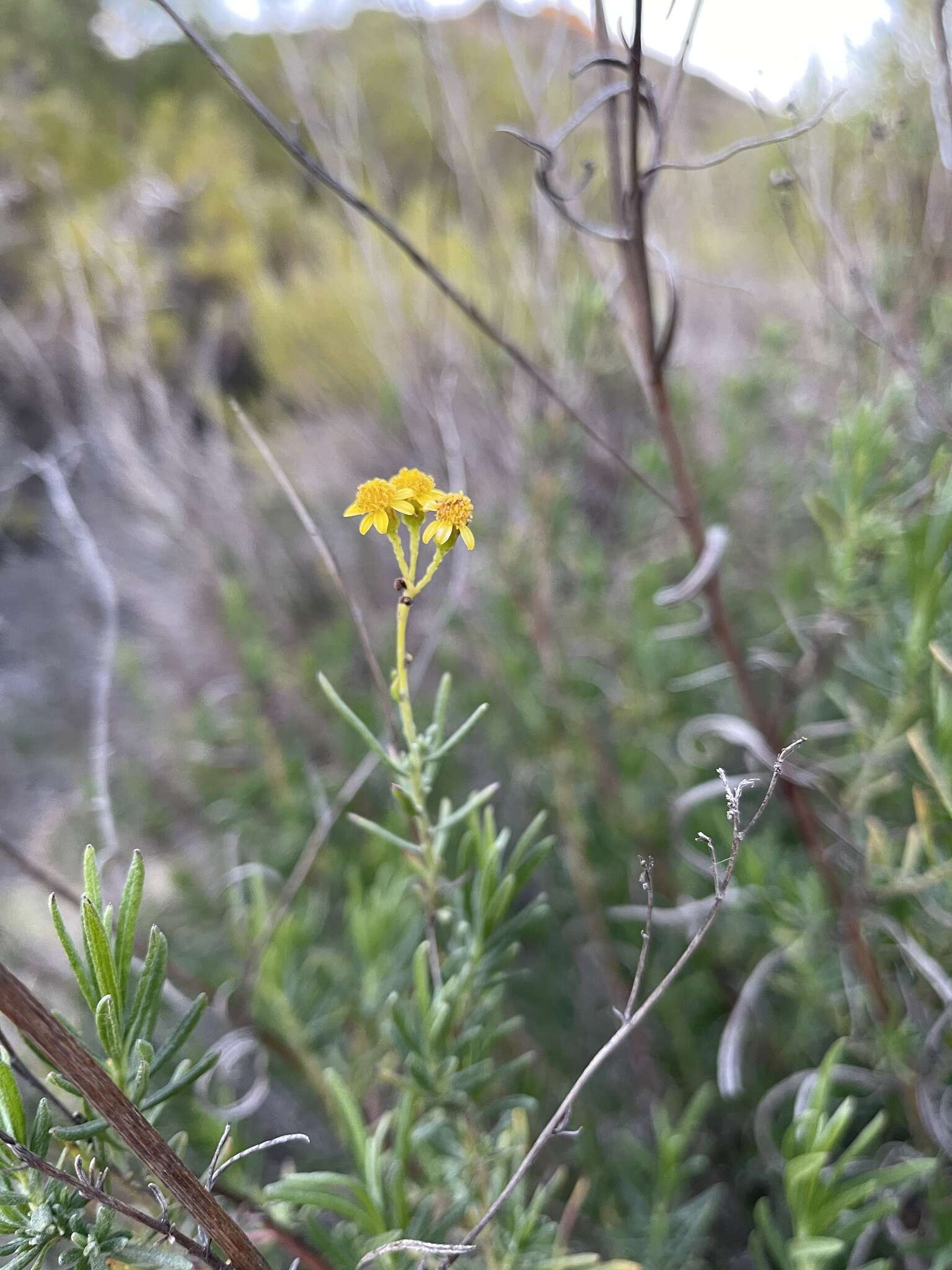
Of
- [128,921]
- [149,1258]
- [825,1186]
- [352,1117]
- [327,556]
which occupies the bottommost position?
[825,1186]

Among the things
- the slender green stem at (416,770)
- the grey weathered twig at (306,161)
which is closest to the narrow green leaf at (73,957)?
the slender green stem at (416,770)

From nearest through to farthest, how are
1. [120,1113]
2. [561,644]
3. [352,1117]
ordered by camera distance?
[120,1113]
[352,1117]
[561,644]

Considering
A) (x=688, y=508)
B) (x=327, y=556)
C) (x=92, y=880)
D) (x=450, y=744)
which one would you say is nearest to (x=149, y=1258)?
(x=92, y=880)

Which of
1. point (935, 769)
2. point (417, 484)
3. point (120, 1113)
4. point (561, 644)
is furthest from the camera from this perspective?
point (561, 644)

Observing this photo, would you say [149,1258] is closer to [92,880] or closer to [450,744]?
[92,880]

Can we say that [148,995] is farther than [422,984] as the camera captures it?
No

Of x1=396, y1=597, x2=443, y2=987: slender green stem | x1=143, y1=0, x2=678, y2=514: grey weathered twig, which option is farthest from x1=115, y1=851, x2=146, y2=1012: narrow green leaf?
x1=143, y1=0, x2=678, y2=514: grey weathered twig

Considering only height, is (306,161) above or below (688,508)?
above

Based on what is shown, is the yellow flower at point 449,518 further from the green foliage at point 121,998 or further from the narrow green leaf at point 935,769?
the narrow green leaf at point 935,769
